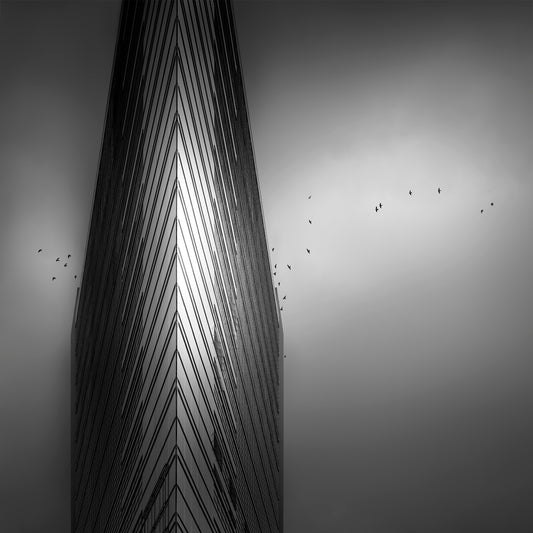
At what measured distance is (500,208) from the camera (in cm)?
281

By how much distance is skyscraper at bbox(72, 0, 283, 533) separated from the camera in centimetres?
149

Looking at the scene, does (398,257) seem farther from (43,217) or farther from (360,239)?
(43,217)

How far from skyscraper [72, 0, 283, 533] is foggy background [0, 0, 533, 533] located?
1.94 feet

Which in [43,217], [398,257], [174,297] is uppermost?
[43,217]

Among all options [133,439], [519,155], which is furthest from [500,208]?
[133,439]

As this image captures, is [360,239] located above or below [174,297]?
above

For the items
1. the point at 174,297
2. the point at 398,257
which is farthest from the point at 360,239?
the point at 174,297

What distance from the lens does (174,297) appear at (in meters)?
1.47

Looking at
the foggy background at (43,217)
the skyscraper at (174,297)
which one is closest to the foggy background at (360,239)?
the foggy background at (43,217)

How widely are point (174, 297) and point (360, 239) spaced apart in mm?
1467

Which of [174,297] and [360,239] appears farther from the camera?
[360,239]

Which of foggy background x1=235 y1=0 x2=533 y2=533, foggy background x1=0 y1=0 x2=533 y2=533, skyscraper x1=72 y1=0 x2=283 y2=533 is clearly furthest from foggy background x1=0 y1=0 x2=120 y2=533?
foggy background x1=235 y1=0 x2=533 y2=533

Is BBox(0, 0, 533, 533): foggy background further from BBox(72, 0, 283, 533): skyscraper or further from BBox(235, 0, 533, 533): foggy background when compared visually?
BBox(72, 0, 283, 533): skyscraper

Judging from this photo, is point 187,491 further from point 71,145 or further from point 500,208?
point 500,208
